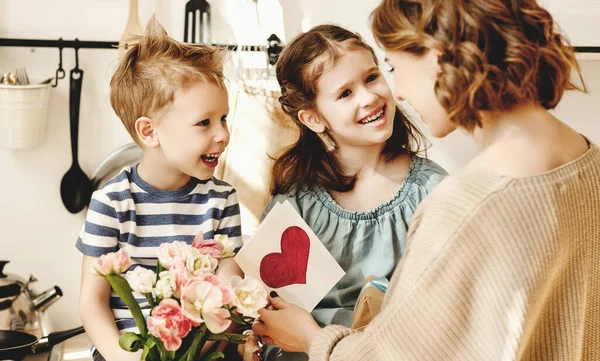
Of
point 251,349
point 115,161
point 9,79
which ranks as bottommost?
point 251,349

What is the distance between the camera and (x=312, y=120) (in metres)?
1.47

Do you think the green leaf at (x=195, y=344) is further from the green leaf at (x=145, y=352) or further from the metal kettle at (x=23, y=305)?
the metal kettle at (x=23, y=305)

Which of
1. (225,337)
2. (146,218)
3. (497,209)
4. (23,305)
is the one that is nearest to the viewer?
(497,209)

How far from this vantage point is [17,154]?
1971 millimetres

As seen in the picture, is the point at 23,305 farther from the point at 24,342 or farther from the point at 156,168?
the point at 156,168

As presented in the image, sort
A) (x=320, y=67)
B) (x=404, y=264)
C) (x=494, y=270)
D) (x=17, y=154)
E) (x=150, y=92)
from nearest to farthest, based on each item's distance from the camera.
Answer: (x=494, y=270), (x=404, y=264), (x=150, y=92), (x=320, y=67), (x=17, y=154)

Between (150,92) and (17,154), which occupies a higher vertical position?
(150,92)

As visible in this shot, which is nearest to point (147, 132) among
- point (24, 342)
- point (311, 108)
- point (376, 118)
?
point (311, 108)

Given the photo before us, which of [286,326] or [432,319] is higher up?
[432,319]

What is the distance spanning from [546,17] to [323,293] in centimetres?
67

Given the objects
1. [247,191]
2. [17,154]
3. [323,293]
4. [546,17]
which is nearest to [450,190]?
[546,17]

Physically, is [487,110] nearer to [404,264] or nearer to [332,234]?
[404,264]

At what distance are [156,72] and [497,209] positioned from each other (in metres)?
0.71

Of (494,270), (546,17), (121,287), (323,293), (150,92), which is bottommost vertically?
(323,293)
